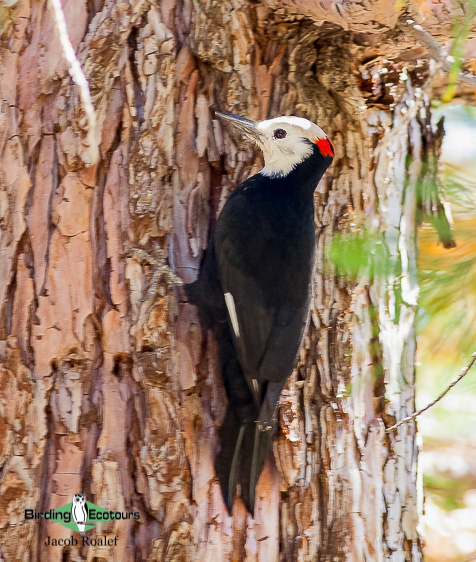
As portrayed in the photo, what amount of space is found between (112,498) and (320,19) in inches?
63.2

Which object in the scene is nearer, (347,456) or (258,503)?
(258,503)

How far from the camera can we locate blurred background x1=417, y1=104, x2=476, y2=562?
176 centimetres

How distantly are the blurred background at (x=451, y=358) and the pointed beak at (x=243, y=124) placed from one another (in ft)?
2.09

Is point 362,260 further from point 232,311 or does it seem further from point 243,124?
point 243,124

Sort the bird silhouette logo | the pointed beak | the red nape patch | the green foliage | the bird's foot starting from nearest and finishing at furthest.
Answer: the green foliage
the bird silhouette logo
the bird's foot
the pointed beak
the red nape patch

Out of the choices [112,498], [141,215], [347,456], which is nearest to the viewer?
[112,498]

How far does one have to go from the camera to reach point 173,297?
78.1 inches

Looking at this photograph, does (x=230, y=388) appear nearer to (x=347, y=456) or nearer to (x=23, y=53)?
(x=347, y=456)

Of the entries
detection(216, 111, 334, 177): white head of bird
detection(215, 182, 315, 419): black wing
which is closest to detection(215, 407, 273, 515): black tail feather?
detection(215, 182, 315, 419): black wing

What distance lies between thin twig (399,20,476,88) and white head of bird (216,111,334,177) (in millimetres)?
431

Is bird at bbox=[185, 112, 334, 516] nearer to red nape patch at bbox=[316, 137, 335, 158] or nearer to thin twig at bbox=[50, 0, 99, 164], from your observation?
red nape patch at bbox=[316, 137, 335, 158]

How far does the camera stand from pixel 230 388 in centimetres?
199

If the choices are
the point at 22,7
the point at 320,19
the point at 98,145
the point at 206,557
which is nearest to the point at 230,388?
the point at 206,557

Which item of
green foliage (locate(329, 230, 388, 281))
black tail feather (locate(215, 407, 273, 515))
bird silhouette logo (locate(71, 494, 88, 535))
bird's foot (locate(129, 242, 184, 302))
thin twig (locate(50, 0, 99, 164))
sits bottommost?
bird silhouette logo (locate(71, 494, 88, 535))
